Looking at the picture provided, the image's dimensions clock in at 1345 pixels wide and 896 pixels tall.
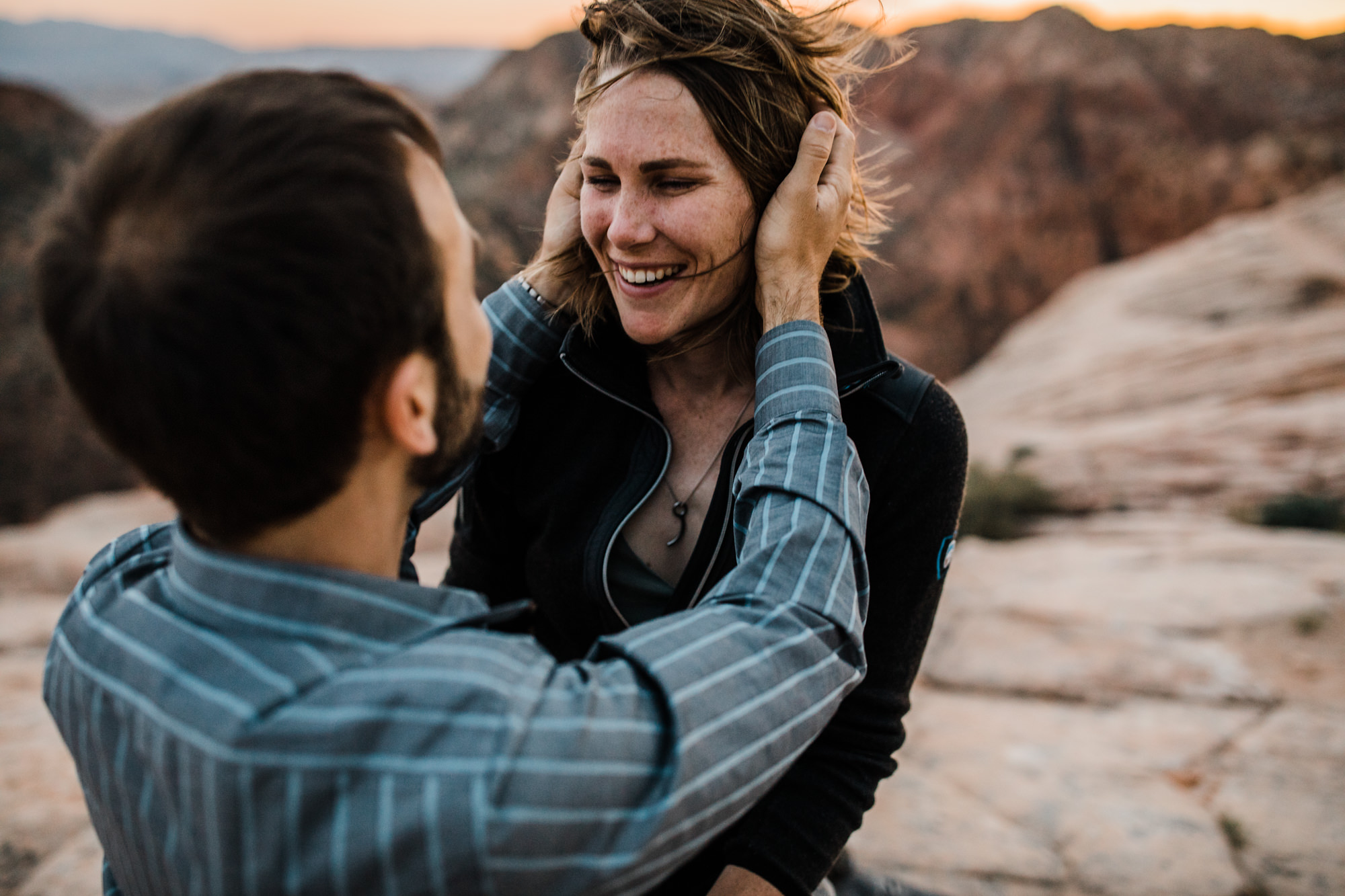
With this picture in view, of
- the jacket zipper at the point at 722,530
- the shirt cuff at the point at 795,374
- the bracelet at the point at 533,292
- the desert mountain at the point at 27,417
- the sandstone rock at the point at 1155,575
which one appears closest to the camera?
the shirt cuff at the point at 795,374

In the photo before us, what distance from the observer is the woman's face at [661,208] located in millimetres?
1573

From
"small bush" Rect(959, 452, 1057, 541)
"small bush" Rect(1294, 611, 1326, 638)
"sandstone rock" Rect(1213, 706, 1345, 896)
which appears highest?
"sandstone rock" Rect(1213, 706, 1345, 896)

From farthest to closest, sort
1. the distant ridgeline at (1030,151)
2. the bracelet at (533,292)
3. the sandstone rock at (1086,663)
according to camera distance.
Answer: the distant ridgeline at (1030,151) < the sandstone rock at (1086,663) < the bracelet at (533,292)

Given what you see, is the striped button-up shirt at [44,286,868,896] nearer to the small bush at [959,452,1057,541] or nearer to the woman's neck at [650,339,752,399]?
the woman's neck at [650,339,752,399]

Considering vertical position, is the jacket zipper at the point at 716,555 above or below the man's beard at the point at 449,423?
below

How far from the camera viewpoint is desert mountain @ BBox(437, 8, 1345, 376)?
72.2ft

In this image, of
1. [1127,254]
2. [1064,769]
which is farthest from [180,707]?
[1127,254]

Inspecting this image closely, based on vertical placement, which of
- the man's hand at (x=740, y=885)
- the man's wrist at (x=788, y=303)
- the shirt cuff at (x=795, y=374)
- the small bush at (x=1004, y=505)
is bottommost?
the small bush at (x=1004, y=505)

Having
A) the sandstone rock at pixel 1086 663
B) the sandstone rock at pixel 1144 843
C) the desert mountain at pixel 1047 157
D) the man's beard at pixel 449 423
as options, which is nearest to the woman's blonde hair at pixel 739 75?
the man's beard at pixel 449 423

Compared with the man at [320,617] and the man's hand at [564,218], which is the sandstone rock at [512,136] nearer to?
the man's hand at [564,218]

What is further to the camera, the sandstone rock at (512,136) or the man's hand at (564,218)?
the sandstone rock at (512,136)

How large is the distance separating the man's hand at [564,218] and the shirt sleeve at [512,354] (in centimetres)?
6

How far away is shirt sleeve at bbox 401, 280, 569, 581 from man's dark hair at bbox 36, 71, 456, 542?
77 centimetres

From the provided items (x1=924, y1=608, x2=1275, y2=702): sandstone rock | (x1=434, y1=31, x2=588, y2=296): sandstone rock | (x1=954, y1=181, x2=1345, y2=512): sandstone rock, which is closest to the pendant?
(x1=924, y1=608, x2=1275, y2=702): sandstone rock
